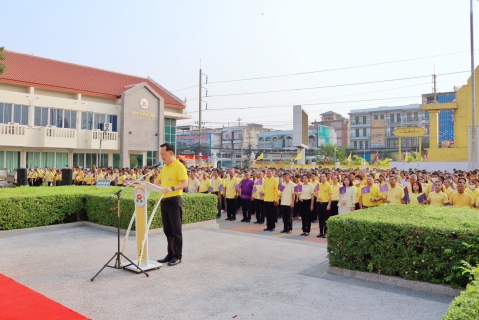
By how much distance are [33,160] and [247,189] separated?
24.3m

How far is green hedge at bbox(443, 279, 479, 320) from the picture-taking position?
2848 mm

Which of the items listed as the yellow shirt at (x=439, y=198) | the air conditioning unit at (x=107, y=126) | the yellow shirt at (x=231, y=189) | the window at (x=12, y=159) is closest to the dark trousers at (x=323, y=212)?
the yellow shirt at (x=439, y=198)

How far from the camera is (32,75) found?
31531 mm

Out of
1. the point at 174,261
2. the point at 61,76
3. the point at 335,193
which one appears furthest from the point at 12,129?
the point at 174,261

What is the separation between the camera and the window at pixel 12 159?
97.6 ft

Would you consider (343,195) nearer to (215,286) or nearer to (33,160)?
(215,286)

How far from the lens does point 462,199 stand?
9.72 m

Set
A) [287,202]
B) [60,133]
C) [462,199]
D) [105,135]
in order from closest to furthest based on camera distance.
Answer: [462,199], [287,202], [60,133], [105,135]

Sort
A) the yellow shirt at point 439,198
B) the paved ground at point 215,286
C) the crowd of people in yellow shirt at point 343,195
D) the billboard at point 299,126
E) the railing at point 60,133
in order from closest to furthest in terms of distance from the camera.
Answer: the paved ground at point 215,286
the yellow shirt at point 439,198
the crowd of people in yellow shirt at point 343,195
the railing at point 60,133
the billboard at point 299,126

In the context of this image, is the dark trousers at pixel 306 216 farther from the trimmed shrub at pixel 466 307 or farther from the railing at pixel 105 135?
the railing at pixel 105 135

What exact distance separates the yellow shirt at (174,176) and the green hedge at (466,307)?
4443mm

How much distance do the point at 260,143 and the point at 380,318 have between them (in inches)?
3771

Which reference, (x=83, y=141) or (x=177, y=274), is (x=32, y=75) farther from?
(x=177, y=274)

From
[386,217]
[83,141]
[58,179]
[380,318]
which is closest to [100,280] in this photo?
[380,318]
